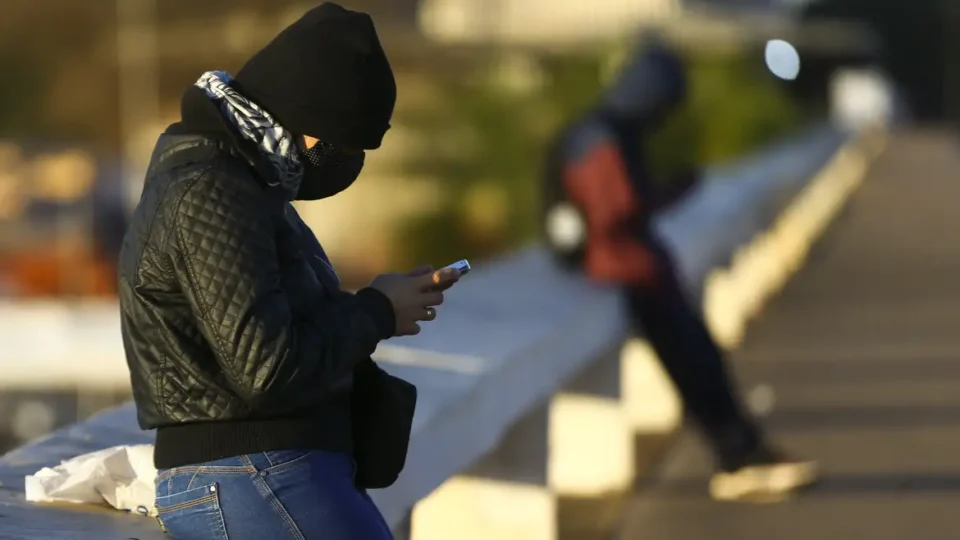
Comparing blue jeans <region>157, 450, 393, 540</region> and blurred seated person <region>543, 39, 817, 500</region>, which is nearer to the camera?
blue jeans <region>157, 450, 393, 540</region>

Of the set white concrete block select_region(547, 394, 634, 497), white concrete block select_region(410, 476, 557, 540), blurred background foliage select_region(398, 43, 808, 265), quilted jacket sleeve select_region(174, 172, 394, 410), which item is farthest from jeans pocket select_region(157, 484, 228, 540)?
blurred background foliage select_region(398, 43, 808, 265)

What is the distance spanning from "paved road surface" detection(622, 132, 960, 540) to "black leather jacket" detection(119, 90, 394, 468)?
3.63 metres

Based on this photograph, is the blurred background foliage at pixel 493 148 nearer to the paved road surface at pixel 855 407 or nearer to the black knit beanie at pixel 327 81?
the paved road surface at pixel 855 407

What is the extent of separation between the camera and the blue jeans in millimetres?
3240

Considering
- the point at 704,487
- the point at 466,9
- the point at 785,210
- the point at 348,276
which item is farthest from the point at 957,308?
the point at 466,9

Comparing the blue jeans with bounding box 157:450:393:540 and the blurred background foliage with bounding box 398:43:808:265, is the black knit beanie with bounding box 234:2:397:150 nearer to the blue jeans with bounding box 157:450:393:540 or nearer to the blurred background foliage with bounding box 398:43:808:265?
the blue jeans with bounding box 157:450:393:540

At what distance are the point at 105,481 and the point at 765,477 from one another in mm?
4019

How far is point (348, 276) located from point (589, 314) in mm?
25191

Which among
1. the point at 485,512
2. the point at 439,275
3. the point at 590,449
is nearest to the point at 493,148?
the point at 590,449

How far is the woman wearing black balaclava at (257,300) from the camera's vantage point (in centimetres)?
308

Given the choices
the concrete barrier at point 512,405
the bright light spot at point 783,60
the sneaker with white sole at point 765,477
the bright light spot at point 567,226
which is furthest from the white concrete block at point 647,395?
the bright light spot at point 783,60

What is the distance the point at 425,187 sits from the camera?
1147 inches

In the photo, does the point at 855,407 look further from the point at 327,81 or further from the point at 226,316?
the point at 226,316

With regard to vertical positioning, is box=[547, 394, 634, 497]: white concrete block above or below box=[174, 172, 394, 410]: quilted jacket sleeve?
below
